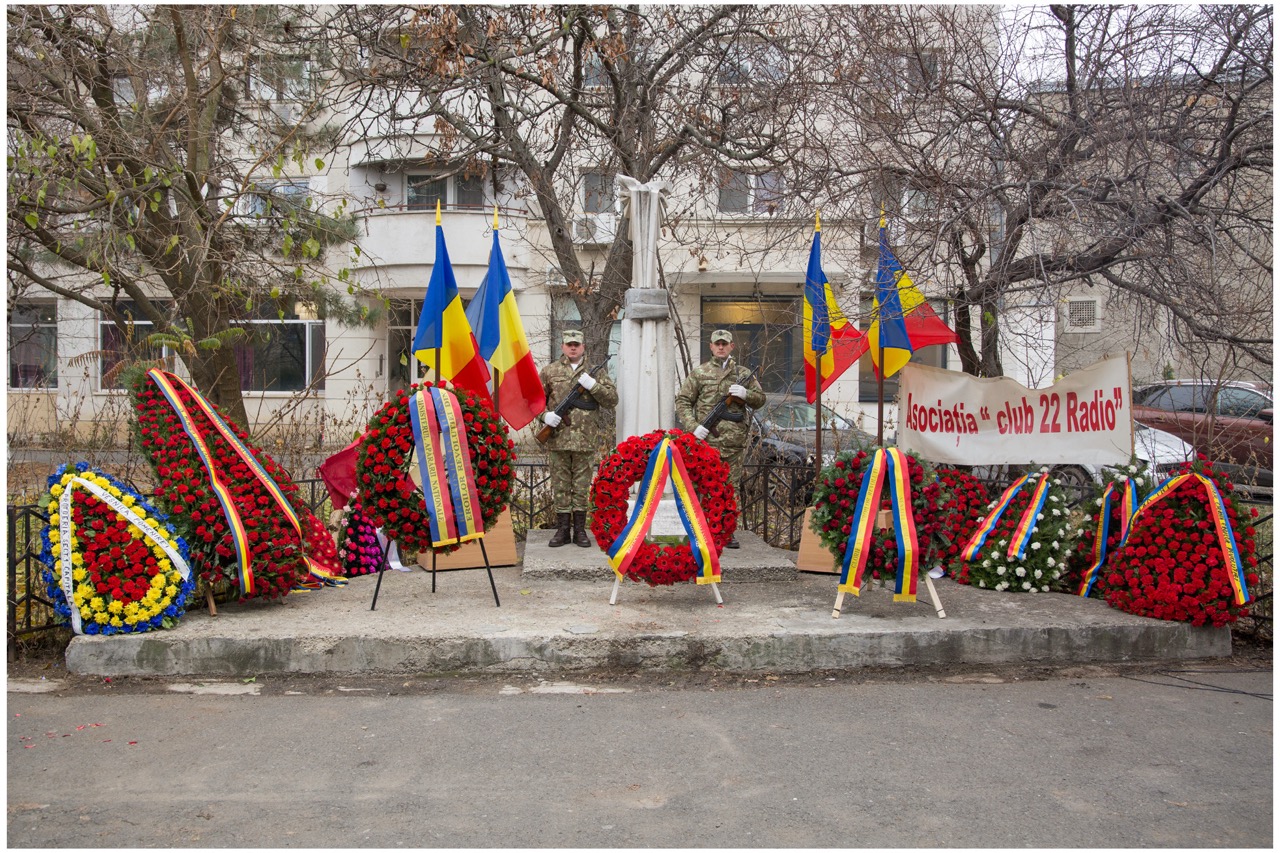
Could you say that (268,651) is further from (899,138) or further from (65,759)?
(899,138)

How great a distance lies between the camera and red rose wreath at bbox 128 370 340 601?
21.3ft

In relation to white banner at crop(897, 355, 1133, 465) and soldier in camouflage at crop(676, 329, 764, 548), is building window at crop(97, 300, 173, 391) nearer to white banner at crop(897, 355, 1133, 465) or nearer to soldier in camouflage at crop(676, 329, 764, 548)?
soldier in camouflage at crop(676, 329, 764, 548)

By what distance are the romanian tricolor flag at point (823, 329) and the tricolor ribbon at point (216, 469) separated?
4251 millimetres

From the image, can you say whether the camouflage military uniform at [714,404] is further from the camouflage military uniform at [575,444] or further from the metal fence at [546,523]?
the camouflage military uniform at [575,444]

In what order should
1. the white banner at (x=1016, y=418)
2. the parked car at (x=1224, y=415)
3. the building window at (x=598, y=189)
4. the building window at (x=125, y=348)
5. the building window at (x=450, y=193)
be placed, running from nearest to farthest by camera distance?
1. the white banner at (x=1016, y=418)
2. the building window at (x=125, y=348)
3. the parked car at (x=1224, y=415)
4. the building window at (x=598, y=189)
5. the building window at (x=450, y=193)

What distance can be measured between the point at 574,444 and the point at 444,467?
208cm

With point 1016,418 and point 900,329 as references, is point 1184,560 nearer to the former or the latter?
point 1016,418

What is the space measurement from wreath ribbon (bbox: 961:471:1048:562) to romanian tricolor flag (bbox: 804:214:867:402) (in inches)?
70.1

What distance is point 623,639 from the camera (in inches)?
241

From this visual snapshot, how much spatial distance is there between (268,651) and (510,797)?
7.96ft

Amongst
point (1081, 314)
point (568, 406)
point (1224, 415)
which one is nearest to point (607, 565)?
point (568, 406)

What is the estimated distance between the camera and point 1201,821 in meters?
3.97

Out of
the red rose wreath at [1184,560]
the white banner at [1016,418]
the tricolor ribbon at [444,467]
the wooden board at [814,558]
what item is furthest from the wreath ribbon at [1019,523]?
the tricolor ribbon at [444,467]

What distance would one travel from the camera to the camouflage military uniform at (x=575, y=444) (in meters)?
8.71
